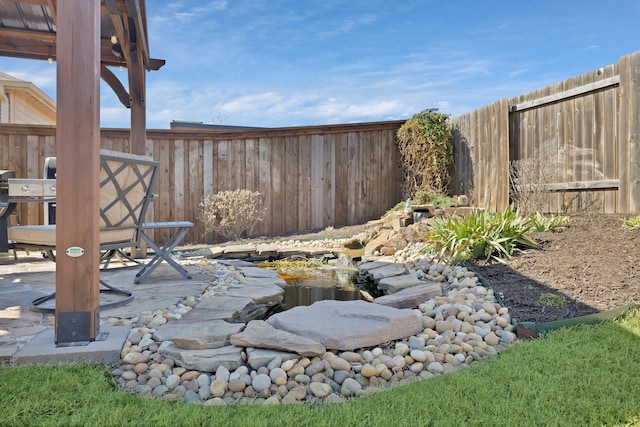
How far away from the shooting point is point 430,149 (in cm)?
769

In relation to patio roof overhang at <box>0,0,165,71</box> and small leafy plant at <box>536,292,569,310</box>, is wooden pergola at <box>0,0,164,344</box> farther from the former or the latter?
small leafy plant at <box>536,292,569,310</box>

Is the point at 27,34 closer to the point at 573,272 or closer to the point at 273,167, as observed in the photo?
the point at 273,167

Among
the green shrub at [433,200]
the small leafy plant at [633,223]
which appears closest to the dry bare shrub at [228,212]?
the green shrub at [433,200]

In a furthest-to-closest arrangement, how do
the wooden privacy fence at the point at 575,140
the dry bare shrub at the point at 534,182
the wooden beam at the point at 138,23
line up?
the dry bare shrub at the point at 534,182
the wooden privacy fence at the point at 575,140
the wooden beam at the point at 138,23

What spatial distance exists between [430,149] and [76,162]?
21.4 ft

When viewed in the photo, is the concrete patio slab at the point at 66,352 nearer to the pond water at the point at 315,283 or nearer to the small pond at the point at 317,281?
the pond water at the point at 315,283

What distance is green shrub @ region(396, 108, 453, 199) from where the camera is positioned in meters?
7.68

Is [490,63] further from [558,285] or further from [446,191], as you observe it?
[558,285]

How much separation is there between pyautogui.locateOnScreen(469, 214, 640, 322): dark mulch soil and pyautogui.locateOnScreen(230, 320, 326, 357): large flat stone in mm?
1305

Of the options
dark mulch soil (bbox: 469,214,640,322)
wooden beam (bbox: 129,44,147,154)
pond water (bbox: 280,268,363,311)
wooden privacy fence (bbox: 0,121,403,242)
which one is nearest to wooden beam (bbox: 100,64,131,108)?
wooden beam (bbox: 129,44,147,154)

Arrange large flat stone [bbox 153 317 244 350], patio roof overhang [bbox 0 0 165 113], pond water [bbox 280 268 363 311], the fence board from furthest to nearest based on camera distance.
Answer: the fence board, patio roof overhang [bbox 0 0 165 113], pond water [bbox 280 268 363 311], large flat stone [bbox 153 317 244 350]

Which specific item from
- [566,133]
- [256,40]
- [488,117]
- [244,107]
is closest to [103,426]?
[566,133]

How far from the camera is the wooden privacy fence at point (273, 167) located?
6.73 metres

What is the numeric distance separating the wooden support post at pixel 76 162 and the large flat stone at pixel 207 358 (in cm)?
43
